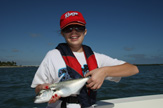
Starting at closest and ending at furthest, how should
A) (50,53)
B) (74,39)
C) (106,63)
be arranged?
(50,53), (74,39), (106,63)

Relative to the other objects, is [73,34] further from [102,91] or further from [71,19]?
[102,91]

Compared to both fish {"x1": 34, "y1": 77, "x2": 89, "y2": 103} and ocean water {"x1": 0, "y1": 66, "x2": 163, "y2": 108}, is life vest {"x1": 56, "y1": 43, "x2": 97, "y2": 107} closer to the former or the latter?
fish {"x1": 34, "y1": 77, "x2": 89, "y2": 103}

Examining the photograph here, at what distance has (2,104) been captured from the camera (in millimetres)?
7000

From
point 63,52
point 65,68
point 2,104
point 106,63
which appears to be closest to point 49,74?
point 65,68

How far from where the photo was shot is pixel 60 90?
1.71m

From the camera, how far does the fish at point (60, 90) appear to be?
1646mm

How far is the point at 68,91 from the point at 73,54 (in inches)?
26.8

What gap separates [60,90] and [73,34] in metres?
0.94

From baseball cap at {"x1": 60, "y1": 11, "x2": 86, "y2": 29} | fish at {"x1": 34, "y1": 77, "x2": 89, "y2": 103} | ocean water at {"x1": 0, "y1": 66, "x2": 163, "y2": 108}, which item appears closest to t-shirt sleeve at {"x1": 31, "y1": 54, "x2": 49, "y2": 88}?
fish at {"x1": 34, "y1": 77, "x2": 89, "y2": 103}

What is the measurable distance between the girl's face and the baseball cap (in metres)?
0.07

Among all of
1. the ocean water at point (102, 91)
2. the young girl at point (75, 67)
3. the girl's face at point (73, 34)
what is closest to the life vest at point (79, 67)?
the young girl at point (75, 67)

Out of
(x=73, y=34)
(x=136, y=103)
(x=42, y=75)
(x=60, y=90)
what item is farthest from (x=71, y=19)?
(x=136, y=103)

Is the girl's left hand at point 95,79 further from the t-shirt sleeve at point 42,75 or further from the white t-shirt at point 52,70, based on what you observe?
the t-shirt sleeve at point 42,75

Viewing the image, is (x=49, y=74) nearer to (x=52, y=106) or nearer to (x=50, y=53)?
(x=50, y=53)
